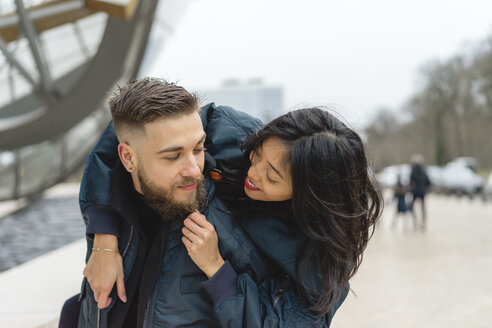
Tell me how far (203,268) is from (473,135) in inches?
1148

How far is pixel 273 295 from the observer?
1.74m

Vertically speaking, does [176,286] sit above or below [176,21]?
below

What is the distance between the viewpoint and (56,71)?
1323cm

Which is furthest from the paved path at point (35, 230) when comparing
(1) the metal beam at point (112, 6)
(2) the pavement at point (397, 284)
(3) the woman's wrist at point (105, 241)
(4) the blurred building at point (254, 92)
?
(4) the blurred building at point (254, 92)

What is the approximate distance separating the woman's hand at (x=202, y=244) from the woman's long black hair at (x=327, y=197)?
0.94 ft

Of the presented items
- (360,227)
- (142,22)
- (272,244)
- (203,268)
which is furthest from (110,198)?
(142,22)

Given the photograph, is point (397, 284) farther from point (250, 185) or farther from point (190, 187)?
point (190, 187)

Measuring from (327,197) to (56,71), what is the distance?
12.8m

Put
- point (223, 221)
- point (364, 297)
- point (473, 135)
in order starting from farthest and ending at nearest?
1. point (473, 135)
2. point (364, 297)
3. point (223, 221)

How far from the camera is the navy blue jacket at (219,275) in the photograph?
1678mm

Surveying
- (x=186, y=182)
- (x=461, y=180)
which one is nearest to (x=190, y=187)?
(x=186, y=182)

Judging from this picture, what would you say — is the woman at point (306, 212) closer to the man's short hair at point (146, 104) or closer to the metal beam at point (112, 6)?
the man's short hair at point (146, 104)

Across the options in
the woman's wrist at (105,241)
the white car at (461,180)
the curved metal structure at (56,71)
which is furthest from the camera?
the white car at (461,180)

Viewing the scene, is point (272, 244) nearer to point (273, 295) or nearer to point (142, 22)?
point (273, 295)
